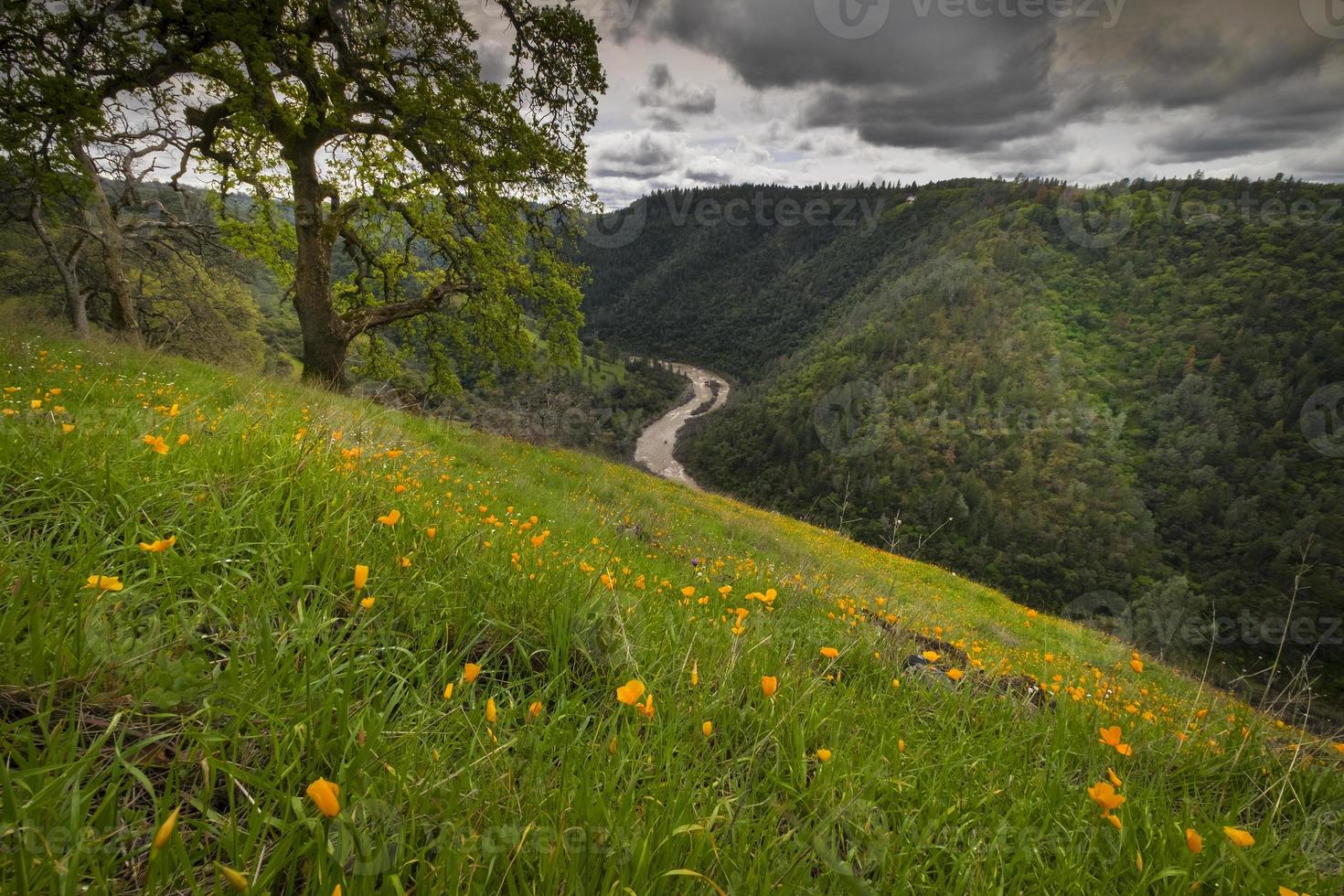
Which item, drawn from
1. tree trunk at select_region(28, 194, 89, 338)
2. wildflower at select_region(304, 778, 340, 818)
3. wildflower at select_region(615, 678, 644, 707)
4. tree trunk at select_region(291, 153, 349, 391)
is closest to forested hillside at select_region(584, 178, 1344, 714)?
tree trunk at select_region(291, 153, 349, 391)

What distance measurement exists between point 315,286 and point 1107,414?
406 ft

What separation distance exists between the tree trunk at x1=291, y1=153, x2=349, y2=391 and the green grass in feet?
31.2

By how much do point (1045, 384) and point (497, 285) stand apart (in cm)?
11698

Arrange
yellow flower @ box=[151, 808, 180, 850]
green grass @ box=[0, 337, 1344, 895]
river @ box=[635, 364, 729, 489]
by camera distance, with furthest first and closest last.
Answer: river @ box=[635, 364, 729, 489] → green grass @ box=[0, 337, 1344, 895] → yellow flower @ box=[151, 808, 180, 850]

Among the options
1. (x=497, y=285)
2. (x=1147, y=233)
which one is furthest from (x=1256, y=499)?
(x=497, y=285)

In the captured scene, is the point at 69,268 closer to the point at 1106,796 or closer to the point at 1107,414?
the point at 1106,796

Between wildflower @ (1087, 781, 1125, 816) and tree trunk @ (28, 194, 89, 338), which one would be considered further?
tree trunk @ (28, 194, 89, 338)

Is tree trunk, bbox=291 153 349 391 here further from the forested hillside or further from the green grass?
the forested hillside

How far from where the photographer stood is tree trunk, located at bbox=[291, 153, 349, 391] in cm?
1109

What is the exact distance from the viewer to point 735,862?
1369 mm

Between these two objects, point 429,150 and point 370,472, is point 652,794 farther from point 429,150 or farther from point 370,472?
point 429,150

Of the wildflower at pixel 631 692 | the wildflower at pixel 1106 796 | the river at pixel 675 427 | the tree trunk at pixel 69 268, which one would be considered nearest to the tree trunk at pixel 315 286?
the tree trunk at pixel 69 268

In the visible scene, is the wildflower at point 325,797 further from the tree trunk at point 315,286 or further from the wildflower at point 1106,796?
the tree trunk at point 315,286

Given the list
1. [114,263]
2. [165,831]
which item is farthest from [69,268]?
[165,831]
